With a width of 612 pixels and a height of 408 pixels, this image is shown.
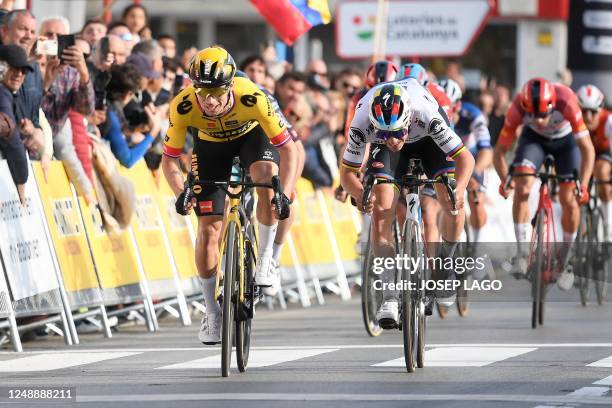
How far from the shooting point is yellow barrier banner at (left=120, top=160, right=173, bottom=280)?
50.7ft

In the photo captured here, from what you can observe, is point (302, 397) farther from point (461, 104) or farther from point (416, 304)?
point (461, 104)

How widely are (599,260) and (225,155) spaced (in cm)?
704

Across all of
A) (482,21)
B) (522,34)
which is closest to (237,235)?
(482,21)

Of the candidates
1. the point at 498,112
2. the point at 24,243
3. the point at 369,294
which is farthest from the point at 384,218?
the point at 498,112

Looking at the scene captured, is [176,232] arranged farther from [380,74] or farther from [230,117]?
[230,117]

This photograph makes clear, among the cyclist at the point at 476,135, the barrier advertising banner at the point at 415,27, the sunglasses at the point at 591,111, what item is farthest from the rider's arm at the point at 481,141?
the barrier advertising banner at the point at 415,27

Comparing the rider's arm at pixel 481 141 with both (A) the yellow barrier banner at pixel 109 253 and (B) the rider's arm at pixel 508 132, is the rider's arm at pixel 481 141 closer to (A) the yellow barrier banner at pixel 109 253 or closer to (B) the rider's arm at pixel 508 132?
(B) the rider's arm at pixel 508 132

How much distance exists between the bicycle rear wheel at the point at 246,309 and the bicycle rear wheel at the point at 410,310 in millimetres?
979

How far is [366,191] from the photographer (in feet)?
38.9

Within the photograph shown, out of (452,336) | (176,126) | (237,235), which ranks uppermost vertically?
(176,126)

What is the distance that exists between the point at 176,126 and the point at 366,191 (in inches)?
55.7

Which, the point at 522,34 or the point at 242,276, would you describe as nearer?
the point at 242,276

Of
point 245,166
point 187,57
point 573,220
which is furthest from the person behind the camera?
point 187,57

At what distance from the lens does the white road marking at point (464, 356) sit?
11555 millimetres
